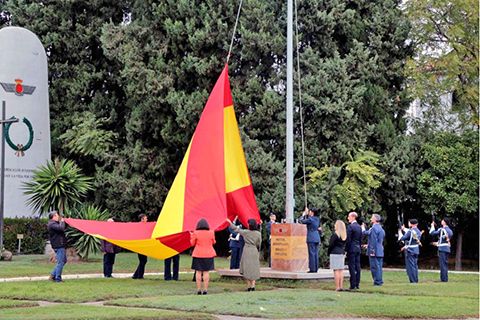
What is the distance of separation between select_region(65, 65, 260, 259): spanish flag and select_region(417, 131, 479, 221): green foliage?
1415cm

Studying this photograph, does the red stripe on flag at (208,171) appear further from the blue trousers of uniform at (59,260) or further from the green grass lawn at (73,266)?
the green grass lawn at (73,266)

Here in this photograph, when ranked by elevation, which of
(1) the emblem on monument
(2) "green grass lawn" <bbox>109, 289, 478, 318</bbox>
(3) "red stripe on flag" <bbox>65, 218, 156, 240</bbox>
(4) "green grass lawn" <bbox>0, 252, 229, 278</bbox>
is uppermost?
(1) the emblem on monument

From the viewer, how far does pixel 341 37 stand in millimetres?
37031

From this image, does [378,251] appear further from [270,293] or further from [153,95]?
[153,95]

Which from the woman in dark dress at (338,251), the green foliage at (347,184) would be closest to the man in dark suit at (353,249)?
the woman in dark dress at (338,251)

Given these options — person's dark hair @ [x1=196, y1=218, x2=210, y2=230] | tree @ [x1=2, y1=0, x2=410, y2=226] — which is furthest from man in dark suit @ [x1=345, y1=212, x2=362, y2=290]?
tree @ [x1=2, y1=0, x2=410, y2=226]

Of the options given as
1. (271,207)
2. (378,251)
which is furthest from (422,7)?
(378,251)

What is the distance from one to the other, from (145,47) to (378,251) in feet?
55.6

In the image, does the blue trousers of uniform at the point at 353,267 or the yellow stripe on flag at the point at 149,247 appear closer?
the blue trousers of uniform at the point at 353,267

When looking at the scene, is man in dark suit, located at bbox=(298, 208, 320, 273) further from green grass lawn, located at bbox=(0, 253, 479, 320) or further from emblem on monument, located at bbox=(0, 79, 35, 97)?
emblem on monument, located at bbox=(0, 79, 35, 97)

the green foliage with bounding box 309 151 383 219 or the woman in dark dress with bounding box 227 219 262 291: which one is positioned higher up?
the green foliage with bounding box 309 151 383 219

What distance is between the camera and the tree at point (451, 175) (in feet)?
116

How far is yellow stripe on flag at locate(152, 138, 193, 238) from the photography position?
21.7m

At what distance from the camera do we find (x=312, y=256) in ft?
79.5
